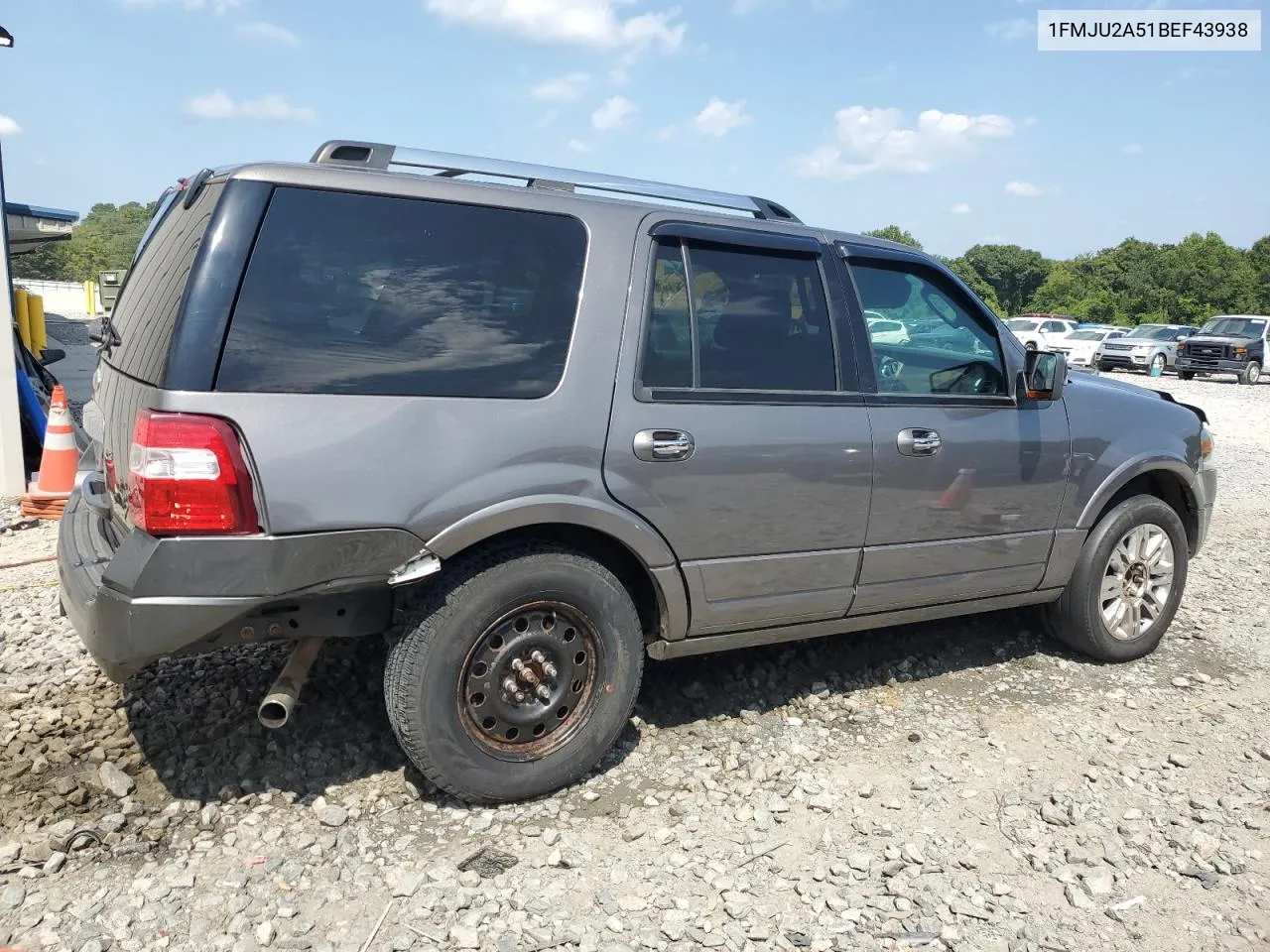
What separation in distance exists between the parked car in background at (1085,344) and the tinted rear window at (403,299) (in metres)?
27.8

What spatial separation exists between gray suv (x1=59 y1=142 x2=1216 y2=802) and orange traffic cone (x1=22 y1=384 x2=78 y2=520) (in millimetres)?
3319

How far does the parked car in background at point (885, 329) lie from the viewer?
3.93 metres

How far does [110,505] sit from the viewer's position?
331 cm

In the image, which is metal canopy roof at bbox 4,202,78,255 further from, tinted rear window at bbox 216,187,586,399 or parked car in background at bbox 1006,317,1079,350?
parked car in background at bbox 1006,317,1079,350

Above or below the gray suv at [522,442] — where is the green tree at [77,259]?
below

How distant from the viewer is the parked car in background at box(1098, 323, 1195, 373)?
93.0 feet

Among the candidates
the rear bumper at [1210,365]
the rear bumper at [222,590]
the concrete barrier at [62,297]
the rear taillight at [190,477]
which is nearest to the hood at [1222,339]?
the rear bumper at [1210,365]

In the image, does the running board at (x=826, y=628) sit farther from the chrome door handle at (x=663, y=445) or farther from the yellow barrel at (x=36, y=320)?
the yellow barrel at (x=36, y=320)

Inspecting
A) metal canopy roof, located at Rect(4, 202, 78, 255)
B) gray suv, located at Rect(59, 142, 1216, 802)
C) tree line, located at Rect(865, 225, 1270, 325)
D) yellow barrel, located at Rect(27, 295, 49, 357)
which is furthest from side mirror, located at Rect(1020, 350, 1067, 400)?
tree line, located at Rect(865, 225, 1270, 325)

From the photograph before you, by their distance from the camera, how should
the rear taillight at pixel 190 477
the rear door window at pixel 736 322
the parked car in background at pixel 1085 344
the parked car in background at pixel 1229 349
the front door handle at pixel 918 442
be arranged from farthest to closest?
the parked car in background at pixel 1085 344
the parked car in background at pixel 1229 349
the front door handle at pixel 918 442
the rear door window at pixel 736 322
the rear taillight at pixel 190 477

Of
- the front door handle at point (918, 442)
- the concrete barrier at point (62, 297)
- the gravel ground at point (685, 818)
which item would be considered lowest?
the concrete barrier at point (62, 297)

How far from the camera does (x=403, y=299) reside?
2971 millimetres

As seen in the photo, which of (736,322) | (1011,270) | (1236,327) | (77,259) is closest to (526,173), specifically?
(736,322)

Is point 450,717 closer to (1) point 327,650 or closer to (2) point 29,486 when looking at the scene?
(1) point 327,650
